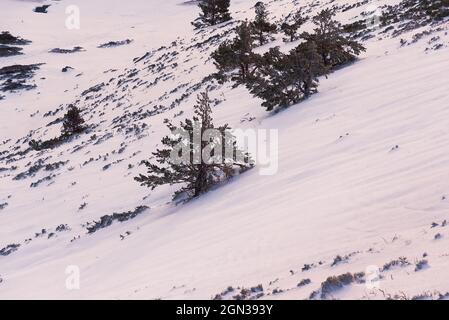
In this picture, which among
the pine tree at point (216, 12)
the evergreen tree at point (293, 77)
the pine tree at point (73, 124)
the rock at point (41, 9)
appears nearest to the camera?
the evergreen tree at point (293, 77)

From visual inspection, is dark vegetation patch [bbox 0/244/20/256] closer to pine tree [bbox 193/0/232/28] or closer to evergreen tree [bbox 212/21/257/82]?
evergreen tree [bbox 212/21/257/82]

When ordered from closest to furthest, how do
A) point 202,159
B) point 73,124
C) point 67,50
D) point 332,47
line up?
point 202,159, point 332,47, point 73,124, point 67,50

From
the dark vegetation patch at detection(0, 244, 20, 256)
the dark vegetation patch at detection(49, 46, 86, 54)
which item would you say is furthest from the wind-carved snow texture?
the dark vegetation patch at detection(49, 46, 86, 54)

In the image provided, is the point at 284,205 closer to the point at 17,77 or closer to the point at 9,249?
the point at 9,249

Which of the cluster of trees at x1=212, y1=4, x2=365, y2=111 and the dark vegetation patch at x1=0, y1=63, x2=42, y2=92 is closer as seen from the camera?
the cluster of trees at x1=212, y1=4, x2=365, y2=111

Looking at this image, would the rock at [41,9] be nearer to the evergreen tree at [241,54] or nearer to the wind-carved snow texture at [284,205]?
the wind-carved snow texture at [284,205]

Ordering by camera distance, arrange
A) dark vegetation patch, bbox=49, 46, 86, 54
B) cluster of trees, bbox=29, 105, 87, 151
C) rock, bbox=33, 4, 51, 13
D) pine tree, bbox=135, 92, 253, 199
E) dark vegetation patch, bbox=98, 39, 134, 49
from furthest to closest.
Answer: rock, bbox=33, 4, 51, 13 → dark vegetation patch, bbox=98, 39, 134, 49 → dark vegetation patch, bbox=49, 46, 86, 54 → cluster of trees, bbox=29, 105, 87, 151 → pine tree, bbox=135, 92, 253, 199

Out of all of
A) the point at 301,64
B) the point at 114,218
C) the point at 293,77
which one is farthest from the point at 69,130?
the point at 114,218

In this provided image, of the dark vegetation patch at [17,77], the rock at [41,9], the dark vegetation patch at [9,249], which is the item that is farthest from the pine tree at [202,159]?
the rock at [41,9]

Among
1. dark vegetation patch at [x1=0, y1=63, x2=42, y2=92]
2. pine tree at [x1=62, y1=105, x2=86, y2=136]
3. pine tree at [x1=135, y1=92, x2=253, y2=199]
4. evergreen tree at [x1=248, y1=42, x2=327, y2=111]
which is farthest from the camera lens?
dark vegetation patch at [x1=0, y1=63, x2=42, y2=92]
